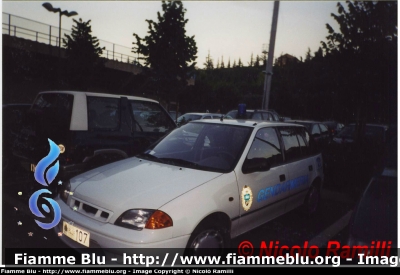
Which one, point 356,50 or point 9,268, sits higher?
point 356,50

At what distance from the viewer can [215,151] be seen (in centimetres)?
392

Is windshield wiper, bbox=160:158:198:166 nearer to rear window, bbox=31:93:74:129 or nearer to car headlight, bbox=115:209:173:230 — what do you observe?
car headlight, bbox=115:209:173:230

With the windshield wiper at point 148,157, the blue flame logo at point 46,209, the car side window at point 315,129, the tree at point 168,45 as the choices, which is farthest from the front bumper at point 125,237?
the car side window at point 315,129

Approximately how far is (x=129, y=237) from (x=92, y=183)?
88cm

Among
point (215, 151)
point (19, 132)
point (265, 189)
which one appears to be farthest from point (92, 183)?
point (19, 132)

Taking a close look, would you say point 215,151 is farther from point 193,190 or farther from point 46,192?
point 46,192

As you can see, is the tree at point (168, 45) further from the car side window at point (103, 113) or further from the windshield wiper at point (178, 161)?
the windshield wiper at point (178, 161)

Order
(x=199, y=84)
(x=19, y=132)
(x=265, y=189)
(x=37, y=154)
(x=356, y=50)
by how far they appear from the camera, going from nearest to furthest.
Answer: 1. (x=265, y=189)
2. (x=37, y=154)
3. (x=19, y=132)
4. (x=356, y=50)
5. (x=199, y=84)

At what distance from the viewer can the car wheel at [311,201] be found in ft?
16.0

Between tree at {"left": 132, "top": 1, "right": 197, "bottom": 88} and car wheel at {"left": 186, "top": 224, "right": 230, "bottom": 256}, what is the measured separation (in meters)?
8.94

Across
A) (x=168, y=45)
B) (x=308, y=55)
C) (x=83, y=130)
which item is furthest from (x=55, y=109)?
(x=308, y=55)

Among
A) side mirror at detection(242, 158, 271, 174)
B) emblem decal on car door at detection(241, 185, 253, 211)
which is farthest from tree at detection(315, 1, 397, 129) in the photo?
emblem decal on car door at detection(241, 185, 253, 211)

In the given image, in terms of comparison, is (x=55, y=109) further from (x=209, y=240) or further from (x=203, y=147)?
(x=209, y=240)

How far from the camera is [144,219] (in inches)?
109
